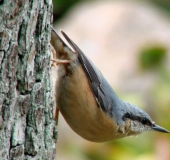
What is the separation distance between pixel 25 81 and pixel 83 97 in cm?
136

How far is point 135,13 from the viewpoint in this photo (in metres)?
9.22

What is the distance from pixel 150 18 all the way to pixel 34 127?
22.2 feet

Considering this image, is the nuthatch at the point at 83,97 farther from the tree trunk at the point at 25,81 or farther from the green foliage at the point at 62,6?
the green foliage at the point at 62,6

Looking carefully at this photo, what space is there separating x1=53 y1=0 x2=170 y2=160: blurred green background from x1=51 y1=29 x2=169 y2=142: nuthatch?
4.19ft

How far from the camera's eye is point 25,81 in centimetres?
294

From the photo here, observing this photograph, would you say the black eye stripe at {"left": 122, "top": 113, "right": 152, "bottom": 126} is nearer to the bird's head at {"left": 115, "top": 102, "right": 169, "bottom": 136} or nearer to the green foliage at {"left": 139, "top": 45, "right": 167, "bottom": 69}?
the bird's head at {"left": 115, "top": 102, "right": 169, "bottom": 136}

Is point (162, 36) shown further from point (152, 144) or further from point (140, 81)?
point (152, 144)

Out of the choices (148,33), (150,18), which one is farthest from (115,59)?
(150,18)

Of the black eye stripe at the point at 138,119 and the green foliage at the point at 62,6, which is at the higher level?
Result: the green foliage at the point at 62,6

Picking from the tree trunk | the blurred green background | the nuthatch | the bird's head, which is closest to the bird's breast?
the nuthatch

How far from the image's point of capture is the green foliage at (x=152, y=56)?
7246mm

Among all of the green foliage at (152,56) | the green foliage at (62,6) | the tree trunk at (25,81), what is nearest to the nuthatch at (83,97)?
the tree trunk at (25,81)

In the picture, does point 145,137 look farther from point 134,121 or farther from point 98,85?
point 98,85

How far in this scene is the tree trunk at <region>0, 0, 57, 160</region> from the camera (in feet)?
8.95
